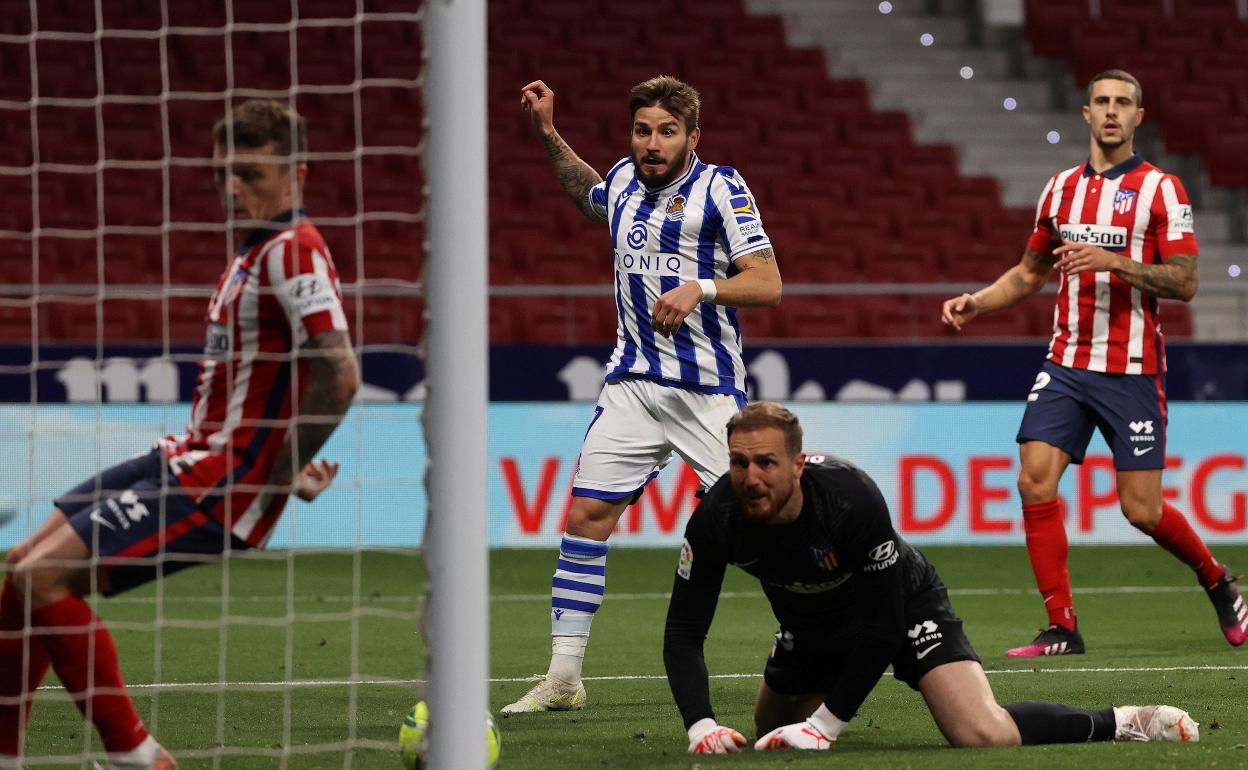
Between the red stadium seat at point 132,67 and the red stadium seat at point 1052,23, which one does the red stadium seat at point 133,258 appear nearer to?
the red stadium seat at point 132,67

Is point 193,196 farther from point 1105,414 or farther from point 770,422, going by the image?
point 770,422

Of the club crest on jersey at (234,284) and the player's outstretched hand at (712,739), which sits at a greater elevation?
the club crest on jersey at (234,284)

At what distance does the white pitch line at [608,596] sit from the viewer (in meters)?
8.78

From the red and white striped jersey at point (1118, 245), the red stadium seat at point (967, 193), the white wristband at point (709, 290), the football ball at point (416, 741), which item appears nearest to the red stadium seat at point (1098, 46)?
the red stadium seat at point (967, 193)

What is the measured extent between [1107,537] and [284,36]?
8.57 meters

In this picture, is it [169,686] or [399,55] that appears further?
[399,55]

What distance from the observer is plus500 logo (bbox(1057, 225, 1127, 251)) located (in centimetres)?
682

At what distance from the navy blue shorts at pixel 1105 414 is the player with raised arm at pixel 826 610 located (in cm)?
203

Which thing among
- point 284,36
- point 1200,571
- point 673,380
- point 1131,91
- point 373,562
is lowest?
point 373,562

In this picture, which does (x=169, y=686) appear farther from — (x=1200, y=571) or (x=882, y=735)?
(x=1200, y=571)

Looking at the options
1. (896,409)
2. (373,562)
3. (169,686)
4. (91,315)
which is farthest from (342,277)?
(169,686)

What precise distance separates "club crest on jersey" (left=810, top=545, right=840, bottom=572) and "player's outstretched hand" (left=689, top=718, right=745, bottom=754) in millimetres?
469

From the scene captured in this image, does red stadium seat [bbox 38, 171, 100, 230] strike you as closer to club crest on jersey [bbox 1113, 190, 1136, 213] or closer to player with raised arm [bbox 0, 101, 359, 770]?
club crest on jersey [bbox 1113, 190, 1136, 213]

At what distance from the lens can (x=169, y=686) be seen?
6.00 meters
